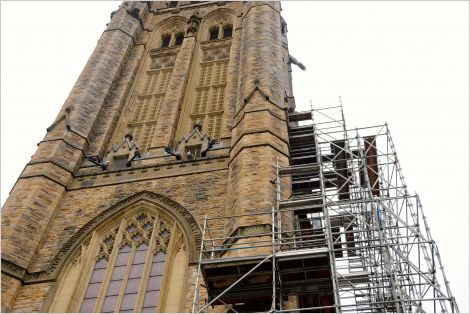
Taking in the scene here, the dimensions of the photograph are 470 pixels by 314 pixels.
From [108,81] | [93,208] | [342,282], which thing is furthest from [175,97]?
[342,282]

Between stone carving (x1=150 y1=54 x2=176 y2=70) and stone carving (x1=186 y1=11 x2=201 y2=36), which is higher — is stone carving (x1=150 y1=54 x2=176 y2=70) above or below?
below

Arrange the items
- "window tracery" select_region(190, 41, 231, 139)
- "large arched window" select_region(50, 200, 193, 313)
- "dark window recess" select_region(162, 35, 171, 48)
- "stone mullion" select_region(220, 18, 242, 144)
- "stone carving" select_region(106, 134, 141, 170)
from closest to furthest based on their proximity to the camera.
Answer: "large arched window" select_region(50, 200, 193, 313), "stone carving" select_region(106, 134, 141, 170), "stone mullion" select_region(220, 18, 242, 144), "window tracery" select_region(190, 41, 231, 139), "dark window recess" select_region(162, 35, 171, 48)

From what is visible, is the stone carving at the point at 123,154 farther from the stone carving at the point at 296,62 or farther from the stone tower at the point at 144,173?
the stone carving at the point at 296,62

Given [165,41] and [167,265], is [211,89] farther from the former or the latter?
[167,265]

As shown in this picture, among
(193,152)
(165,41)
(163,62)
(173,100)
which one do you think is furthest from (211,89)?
(165,41)

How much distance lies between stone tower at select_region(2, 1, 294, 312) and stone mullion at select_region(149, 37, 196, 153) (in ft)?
0.17

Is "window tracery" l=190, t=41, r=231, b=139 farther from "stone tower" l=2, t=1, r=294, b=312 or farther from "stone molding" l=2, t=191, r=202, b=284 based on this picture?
"stone molding" l=2, t=191, r=202, b=284

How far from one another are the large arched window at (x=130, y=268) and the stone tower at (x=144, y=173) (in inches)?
1.2

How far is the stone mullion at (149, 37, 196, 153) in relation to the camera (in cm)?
1894

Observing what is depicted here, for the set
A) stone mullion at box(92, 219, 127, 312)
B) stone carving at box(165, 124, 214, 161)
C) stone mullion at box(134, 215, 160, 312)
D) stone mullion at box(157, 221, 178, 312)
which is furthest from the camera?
stone carving at box(165, 124, 214, 161)

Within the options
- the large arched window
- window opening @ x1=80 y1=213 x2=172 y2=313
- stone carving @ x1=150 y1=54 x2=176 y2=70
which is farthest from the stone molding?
stone carving @ x1=150 y1=54 x2=176 y2=70

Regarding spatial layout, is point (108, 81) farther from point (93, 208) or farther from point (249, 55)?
point (93, 208)

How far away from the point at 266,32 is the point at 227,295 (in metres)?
11.6

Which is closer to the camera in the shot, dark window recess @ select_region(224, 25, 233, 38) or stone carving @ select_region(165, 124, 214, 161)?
stone carving @ select_region(165, 124, 214, 161)
